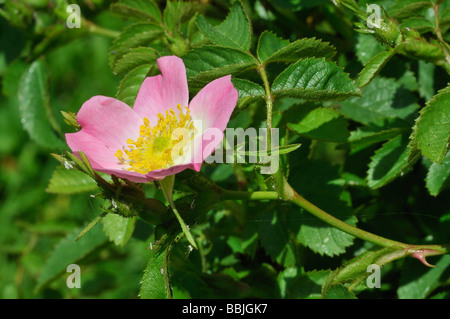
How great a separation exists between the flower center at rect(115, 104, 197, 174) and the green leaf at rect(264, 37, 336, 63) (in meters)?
0.19

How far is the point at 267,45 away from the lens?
106cm

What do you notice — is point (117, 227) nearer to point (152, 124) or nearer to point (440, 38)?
point (152, 124)

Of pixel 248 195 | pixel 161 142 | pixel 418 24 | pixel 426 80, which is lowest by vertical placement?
pixel 248 195

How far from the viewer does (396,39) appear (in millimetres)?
949

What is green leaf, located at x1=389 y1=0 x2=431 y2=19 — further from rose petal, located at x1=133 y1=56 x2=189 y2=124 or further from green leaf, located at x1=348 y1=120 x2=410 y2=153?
rose petal, located at x1=133 y1=56 x2=189 y2=124

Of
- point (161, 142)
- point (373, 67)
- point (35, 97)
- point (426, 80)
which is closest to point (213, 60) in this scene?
point (161, 142)

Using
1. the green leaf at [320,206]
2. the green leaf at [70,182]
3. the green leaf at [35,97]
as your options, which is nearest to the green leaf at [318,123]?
the green leaf at [320,206]

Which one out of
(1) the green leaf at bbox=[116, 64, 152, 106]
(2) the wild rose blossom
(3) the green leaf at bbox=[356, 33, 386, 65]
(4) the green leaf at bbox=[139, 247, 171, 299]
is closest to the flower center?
(2) the wild rose blossom

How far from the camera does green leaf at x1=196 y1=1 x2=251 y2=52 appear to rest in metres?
1.09

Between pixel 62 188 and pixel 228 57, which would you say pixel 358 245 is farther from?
pixel 62 188

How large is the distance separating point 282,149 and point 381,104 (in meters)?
0.46

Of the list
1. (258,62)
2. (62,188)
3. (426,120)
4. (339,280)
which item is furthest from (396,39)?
(62,188)

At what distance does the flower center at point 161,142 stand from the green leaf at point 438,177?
0.47 meters
